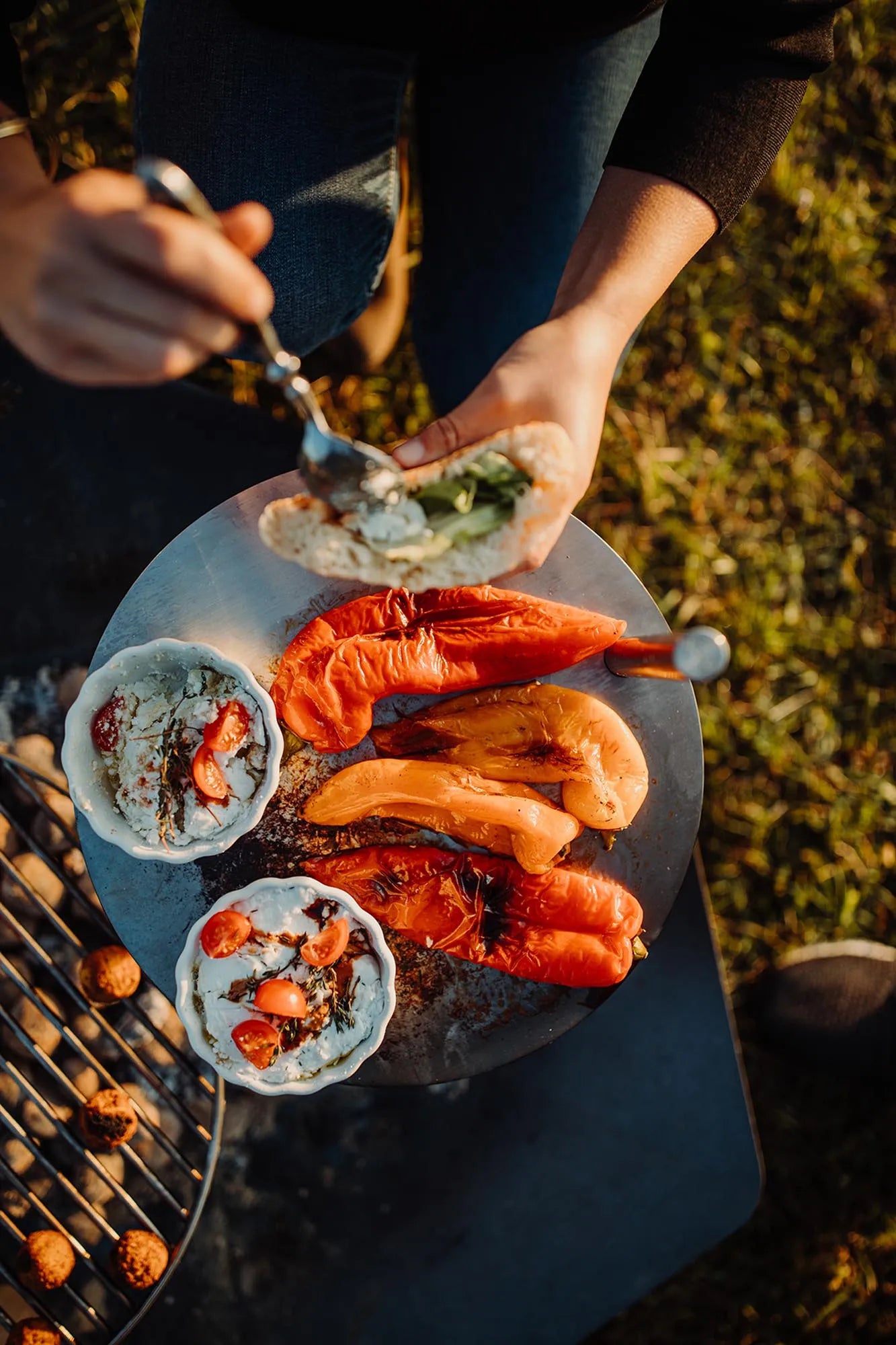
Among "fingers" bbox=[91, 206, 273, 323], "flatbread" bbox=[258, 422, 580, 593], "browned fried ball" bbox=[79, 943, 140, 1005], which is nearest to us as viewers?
"fingers" bbox=[91, 206, 273, 323]

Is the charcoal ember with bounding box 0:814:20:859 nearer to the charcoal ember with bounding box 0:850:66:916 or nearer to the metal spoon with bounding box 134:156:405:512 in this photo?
the charcoal ember with bounding box 0:850:66:916

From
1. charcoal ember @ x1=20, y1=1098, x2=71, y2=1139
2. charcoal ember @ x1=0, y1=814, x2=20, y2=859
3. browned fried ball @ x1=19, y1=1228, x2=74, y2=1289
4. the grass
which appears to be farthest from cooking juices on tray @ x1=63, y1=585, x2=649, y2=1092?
the grass

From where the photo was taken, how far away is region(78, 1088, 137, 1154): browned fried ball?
2533mm

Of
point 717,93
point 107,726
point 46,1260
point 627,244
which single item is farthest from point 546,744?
point 46,1260

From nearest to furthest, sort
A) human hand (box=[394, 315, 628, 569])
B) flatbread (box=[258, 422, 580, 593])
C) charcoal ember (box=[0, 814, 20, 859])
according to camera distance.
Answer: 1. flatbread (box=[258, 422, 580, 593])
2. human hand (box=[394, 315, 628, 569])
3. charcoal ember (box=[0, 814, 20, 859])

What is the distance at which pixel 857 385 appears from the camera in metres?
4.10

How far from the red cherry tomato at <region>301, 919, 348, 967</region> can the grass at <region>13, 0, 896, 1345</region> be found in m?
2.22

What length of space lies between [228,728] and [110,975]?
39.9 inches

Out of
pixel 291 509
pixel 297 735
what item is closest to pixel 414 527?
pixel 291 509

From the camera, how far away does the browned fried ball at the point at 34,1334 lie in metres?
2.41

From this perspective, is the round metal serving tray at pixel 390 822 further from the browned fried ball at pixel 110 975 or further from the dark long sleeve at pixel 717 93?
the dark long sleeve at pixel 717 93

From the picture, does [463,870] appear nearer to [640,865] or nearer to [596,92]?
[640,865]

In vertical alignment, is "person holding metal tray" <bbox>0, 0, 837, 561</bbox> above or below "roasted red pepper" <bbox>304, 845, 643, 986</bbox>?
above

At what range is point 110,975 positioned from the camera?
2.58 m
